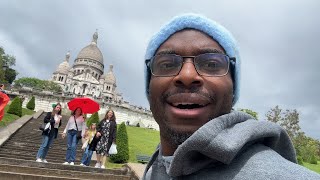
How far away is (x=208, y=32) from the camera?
5.16 feet

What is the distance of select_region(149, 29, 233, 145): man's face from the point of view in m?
1.38

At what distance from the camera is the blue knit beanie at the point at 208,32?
1.57 m

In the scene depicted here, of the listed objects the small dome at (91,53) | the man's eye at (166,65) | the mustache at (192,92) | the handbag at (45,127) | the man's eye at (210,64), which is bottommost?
the mustache at (192,92)

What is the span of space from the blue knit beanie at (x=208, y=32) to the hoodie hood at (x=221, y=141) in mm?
373

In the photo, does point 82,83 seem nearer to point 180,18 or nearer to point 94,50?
point 94,50

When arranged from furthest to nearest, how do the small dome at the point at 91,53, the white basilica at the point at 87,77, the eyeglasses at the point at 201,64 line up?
1. the small dome at the point at 91,53
2. the white basilica at the point at 87,77
3. the eyeglasses at the point at 201,64

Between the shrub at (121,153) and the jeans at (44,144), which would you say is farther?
the shrub at (121,153)

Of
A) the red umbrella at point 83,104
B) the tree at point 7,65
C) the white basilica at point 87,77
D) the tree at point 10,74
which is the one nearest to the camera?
the red umbrella at point 83,104

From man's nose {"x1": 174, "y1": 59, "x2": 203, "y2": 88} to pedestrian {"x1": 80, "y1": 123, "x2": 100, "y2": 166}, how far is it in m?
7.61

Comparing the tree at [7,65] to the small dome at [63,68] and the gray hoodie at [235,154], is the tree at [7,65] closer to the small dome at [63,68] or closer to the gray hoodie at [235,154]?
the small dome at [63,68]

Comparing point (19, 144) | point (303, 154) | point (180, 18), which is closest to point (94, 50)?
point (303, 154)

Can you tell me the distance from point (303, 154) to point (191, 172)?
30.4 metres

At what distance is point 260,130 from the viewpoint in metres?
1.15

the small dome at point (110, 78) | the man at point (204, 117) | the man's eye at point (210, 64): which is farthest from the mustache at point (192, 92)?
the small dome at point (110, 78)
